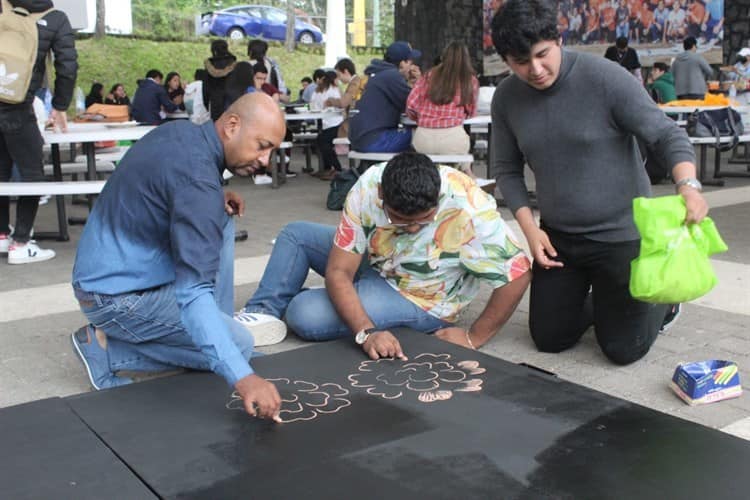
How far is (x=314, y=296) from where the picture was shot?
10.2 ft

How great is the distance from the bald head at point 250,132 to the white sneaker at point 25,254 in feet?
9.91

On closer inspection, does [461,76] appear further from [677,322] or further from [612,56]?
[612,56]

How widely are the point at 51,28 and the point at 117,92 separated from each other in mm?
8230

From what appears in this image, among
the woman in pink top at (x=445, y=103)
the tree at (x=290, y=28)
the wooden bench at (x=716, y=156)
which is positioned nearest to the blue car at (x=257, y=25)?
the tree at (x=290, y=28)

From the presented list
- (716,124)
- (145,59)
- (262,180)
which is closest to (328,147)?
(262,180)

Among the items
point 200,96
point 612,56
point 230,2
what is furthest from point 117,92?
point 230,2

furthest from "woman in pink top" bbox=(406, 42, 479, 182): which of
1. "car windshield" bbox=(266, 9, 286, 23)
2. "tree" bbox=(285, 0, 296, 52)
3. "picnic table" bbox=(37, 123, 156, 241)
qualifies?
"car windshield" bbox=(266, 9, 286, 23)

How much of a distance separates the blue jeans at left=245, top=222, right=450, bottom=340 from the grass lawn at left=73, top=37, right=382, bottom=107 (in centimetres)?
1559

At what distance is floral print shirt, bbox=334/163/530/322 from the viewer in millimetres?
2785

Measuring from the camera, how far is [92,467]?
72.6 inches

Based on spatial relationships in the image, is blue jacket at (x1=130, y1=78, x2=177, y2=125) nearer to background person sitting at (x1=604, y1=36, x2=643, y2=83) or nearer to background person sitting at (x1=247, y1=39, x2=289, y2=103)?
background person sitting at (x1=247, y1=39, x2=289, y2=103)

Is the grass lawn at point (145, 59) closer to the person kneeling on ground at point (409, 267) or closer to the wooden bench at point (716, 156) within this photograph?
the wooden bench at point (716, 156)

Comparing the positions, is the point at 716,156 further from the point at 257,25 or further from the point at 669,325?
the point at 257,25

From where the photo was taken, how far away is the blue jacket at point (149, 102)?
10.1 m
